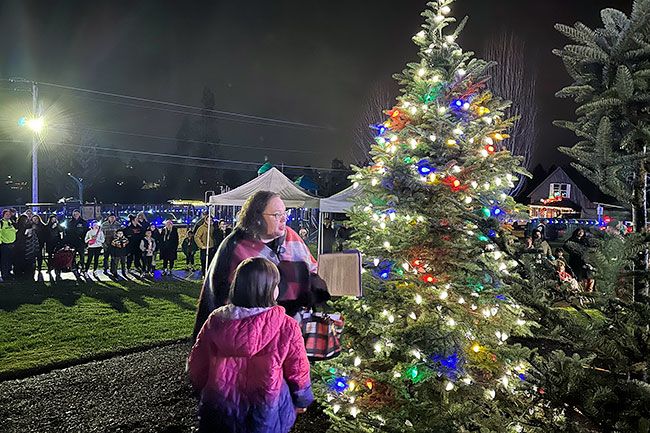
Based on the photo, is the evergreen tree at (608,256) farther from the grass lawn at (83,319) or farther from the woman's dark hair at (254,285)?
the grass lawn at (83,319)

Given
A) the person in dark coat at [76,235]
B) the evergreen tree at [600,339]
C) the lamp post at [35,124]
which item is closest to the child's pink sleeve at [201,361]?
the evergreen tree at [600,339]

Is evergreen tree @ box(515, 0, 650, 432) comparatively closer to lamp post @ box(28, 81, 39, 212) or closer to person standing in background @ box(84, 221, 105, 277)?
person standing in background @ box(84, 221, 105, 277)

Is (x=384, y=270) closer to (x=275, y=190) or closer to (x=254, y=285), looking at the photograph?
(x=254, y=285)

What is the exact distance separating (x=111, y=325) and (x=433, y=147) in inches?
299

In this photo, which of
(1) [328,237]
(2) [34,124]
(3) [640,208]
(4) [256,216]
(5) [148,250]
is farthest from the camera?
(2) [34,124]

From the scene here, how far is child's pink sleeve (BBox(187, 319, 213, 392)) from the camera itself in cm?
316

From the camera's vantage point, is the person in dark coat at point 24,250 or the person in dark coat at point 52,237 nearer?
the person in dark coat at point 24,250

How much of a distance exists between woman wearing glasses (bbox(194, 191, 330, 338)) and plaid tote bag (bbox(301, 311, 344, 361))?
5.2 inches

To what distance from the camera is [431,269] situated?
15.3 ft

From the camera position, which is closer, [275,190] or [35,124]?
[275,190]

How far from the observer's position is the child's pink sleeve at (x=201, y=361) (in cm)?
316

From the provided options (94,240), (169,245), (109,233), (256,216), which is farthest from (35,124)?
(256,216)

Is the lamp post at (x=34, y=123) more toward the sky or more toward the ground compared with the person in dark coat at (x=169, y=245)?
more toward the sky

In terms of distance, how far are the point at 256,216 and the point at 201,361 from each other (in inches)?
49.0
